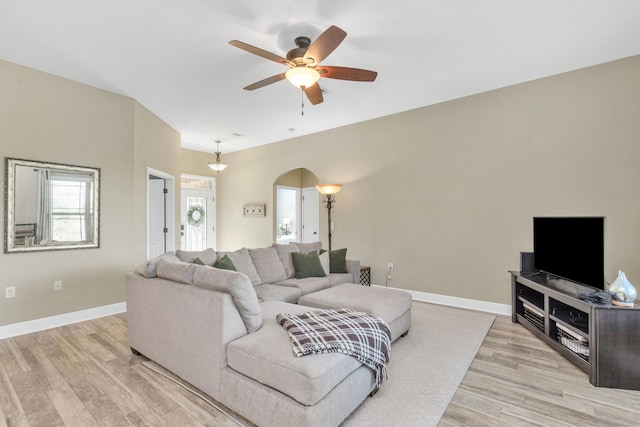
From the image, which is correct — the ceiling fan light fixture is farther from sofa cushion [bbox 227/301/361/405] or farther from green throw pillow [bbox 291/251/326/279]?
green throw pillow [bbox 291/251/326/279]

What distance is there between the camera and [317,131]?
5848 millimetres

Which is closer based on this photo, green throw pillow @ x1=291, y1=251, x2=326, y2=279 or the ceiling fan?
the ceiling fan

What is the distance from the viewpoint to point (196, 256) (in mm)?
3355

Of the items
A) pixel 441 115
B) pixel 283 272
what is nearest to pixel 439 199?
pixel 441 115

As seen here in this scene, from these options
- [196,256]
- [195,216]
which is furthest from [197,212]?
[196,256]

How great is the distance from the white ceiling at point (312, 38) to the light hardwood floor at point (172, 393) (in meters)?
2.78

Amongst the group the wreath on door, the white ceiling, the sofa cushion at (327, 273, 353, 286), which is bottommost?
the sofa cushion at (327, 273, 353, 286)

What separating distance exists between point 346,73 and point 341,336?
212 cm

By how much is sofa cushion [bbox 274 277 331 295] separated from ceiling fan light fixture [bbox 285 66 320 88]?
2225 millimetres

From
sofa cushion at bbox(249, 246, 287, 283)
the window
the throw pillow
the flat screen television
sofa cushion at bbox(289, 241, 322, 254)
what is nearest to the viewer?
the flat screen television

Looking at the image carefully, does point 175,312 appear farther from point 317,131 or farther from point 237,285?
point 317,131

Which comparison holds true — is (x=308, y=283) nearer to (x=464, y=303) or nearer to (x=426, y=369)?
(x=426, y=369)

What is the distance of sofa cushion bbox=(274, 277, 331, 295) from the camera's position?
373 centimetres

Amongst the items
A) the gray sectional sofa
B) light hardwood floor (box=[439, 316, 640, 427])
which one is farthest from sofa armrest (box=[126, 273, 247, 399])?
light hardwood floor (box=[439, 316, 640, 427])
